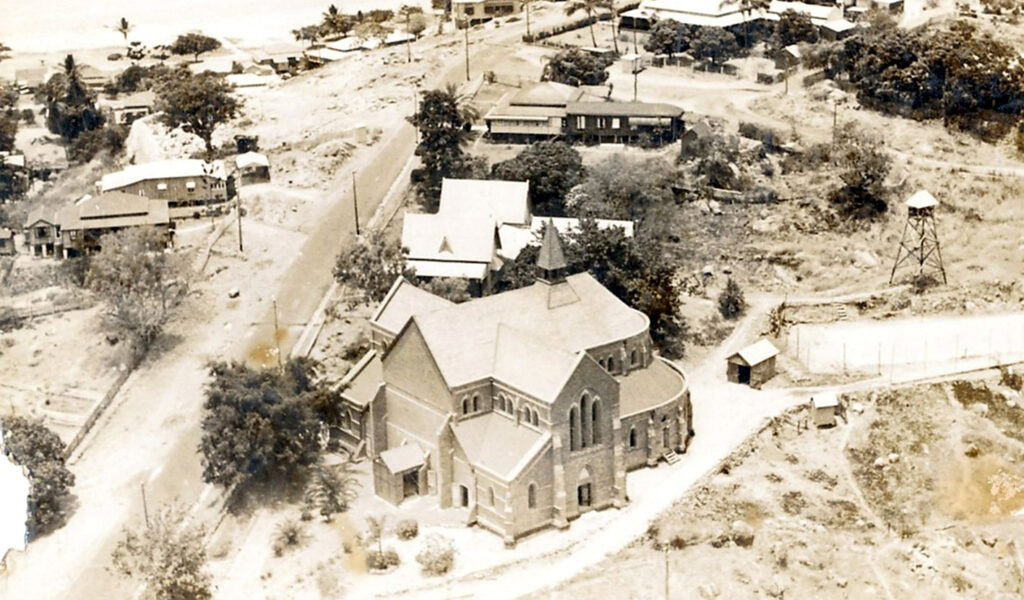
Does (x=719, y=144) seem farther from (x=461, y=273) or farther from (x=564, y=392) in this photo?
(x=564, y=392)

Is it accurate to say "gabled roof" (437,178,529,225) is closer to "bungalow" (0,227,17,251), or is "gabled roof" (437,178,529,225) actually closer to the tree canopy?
the tree canopy

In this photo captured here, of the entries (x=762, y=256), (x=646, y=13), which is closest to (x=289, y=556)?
(x=762, y=256)

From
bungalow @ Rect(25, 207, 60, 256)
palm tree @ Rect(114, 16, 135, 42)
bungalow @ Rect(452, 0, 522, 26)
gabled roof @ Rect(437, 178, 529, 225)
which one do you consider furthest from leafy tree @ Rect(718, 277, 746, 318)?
palm tree @ Rect(114, 16, 135, 42)

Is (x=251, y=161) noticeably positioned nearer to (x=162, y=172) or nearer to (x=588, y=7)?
(x=162, y=172)

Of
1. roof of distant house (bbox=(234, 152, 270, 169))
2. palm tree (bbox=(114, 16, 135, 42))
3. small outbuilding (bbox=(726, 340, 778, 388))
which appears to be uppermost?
palm tree (bbox=(114, 16, 135, 42))

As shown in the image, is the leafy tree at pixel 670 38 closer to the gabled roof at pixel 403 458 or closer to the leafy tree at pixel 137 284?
the leafy tree at pixel 137 284

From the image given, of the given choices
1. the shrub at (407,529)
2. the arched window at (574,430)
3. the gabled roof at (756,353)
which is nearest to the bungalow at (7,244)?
the shrub at (407,529)
